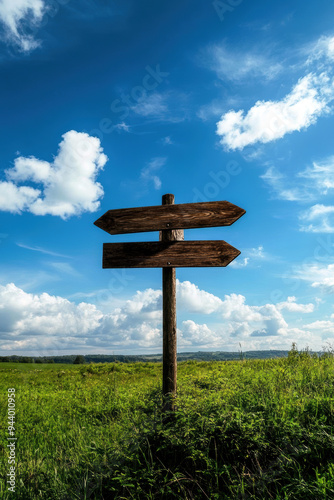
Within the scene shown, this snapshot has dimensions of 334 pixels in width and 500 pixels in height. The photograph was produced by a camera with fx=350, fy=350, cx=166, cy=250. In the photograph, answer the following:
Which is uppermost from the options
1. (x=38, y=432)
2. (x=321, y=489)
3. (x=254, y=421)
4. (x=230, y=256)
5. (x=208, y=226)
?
(x=208, y=226)

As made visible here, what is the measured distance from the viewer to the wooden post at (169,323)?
5.84 metres

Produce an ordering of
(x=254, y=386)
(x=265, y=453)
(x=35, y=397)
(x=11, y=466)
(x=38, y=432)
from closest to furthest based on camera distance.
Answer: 1. (x=265, y=453)
2. (x=11, y=466)
3. (x=254, y=386)
4. (x=38, y=432)
5. (x=35, y=397)

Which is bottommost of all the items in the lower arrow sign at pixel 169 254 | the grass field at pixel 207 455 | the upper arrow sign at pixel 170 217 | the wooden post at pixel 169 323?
the grass field at pixel 207 455

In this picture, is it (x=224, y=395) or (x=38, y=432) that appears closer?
(x=224, y=395)

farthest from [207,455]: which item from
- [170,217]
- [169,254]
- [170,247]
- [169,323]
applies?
[170,217]

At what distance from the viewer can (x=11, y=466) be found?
205 inches

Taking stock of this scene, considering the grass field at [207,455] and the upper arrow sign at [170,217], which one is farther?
the upper arrow sign at [170,217]

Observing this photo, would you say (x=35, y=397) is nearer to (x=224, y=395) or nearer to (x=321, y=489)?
(x=224, y=395)

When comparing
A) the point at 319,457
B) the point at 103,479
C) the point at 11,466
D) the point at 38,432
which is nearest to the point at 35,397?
the point at 38,432

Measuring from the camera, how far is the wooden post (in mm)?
5836

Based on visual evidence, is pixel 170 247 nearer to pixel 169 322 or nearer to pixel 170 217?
pixel 170 217

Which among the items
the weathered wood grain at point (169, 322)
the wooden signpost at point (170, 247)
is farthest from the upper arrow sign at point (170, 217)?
the weathered wood grain at point (169, 322)

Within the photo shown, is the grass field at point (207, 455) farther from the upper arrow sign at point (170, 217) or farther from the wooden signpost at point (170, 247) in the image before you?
the upper arrow sign at point (170, 217)

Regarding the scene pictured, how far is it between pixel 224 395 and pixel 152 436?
1468mm
